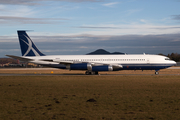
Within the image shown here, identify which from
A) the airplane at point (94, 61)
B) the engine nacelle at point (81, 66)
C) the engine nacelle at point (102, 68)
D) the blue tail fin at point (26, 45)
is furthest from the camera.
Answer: the blue tail fin at point (26, 45)

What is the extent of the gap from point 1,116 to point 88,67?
3631cm

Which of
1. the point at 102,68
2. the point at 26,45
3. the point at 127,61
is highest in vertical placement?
the point at 26,45

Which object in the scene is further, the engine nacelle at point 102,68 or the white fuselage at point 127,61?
the white fuselage at point 127,61

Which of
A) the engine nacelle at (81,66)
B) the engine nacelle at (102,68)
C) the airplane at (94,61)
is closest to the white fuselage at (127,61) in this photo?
the airplane at (94,61)

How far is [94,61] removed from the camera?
50656mm

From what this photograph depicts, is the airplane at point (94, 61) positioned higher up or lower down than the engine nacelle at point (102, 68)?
higher up

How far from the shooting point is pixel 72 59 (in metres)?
52.1

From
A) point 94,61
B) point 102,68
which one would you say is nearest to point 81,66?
point 94,61

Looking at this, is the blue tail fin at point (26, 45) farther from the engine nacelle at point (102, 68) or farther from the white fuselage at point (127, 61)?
the engine nacelle at point (102, 68)

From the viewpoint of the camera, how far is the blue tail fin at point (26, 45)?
54.7m

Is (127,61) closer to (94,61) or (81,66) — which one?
(94,61)

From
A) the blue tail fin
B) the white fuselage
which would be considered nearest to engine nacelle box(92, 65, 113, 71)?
the white fuselage

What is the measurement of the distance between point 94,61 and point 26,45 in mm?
17484

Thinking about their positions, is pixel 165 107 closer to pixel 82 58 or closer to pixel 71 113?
pixel 71 113
